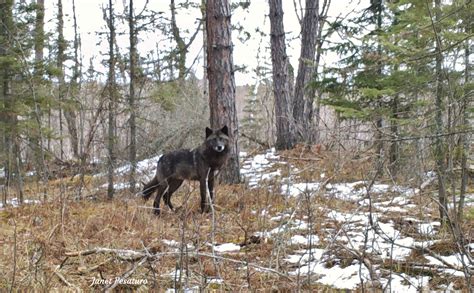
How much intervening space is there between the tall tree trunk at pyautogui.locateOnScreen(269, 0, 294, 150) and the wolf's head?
6.02 meters

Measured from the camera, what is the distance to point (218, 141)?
777 centimetres

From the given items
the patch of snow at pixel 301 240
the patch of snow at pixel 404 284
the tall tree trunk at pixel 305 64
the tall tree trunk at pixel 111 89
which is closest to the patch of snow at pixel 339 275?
the patch of snow at pixel 404 284

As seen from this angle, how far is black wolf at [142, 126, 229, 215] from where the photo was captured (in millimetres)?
7824

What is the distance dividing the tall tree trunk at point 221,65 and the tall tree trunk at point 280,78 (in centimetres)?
460

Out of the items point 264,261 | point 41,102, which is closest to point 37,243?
point 264,261

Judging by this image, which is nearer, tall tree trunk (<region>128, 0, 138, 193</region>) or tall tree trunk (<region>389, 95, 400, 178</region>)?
tall tree trunk (<region>389, 95, 400, 178</region>)

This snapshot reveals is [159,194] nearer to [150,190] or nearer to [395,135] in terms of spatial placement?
[150,190]

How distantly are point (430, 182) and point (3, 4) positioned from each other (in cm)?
1092

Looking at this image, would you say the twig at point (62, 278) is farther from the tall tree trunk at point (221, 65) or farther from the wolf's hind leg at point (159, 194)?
the tall tree trunk at point (221, 65)

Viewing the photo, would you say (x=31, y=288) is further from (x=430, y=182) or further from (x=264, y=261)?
(x=430, y=182)

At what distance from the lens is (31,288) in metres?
3.46

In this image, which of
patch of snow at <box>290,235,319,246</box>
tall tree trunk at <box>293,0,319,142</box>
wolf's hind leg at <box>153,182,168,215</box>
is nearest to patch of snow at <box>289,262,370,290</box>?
patch of snow at <box>290,235,319,246</box>

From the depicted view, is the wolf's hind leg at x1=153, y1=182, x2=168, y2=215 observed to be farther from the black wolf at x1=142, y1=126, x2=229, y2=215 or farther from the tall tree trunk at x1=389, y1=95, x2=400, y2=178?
the tall tree trunk at x1=389, y1=95, x2=400, y2=178

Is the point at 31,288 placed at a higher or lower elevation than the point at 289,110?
lower
